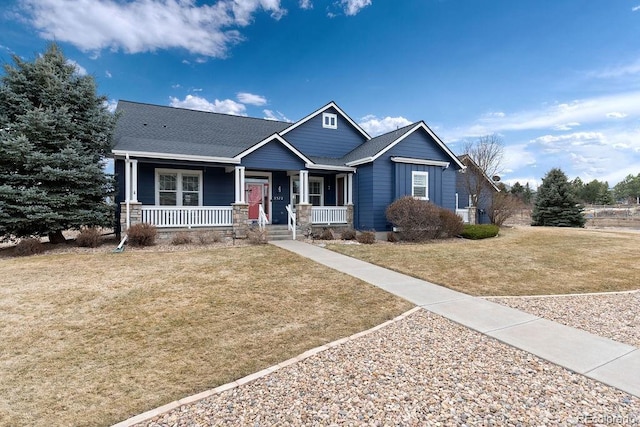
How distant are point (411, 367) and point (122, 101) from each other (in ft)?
64.2

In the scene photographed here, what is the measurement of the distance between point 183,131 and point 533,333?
16.4 metres

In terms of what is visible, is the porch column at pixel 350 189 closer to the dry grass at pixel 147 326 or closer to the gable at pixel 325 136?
the gable at pixel 325 136

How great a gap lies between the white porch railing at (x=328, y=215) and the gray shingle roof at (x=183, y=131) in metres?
4.53

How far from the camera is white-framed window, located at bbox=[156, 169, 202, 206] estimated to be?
47.7ft

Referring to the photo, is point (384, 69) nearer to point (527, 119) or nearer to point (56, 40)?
point (527, 119)

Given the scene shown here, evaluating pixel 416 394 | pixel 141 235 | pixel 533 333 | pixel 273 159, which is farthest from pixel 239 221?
pixel 416 394

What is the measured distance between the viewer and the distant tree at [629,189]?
84.0 m

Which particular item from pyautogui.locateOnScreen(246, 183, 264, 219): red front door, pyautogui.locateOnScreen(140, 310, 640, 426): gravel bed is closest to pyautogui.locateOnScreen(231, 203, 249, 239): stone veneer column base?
pyautogui.locateOnScreen(246, 183, 264, 219): red front door

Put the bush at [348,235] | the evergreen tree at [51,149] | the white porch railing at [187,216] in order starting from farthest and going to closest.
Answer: the bush at [348,235], the white porch railing at [187,216], the evergreen tree at [51,149]

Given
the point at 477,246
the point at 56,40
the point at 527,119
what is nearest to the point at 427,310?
the point at 477,246

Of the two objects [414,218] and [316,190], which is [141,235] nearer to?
[316,190]

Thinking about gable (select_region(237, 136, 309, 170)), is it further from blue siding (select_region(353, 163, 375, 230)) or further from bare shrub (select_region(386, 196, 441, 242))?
bare shrub (select_region(386, 196, 441, 242))

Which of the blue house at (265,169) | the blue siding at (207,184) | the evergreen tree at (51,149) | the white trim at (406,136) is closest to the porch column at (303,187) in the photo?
the blue house at (265,169)

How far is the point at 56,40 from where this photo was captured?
41.6ft
